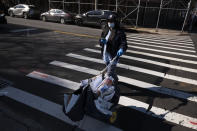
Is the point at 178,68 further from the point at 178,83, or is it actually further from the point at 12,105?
the point at 12,105

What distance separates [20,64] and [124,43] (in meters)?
4.27

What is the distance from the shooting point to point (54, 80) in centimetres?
516

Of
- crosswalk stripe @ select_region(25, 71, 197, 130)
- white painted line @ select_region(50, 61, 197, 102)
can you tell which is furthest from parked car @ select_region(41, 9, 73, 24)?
crosswalk stripe @ select_region(25, 71, 197, 130)

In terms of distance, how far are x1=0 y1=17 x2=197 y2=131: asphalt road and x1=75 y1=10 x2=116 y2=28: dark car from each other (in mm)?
8262

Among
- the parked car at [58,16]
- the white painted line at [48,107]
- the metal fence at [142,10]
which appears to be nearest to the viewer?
the white painted line at [48,107]

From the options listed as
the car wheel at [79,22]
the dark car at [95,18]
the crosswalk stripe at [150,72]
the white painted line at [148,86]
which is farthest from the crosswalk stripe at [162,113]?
the car wheel at [79,22]

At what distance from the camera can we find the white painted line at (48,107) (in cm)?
330

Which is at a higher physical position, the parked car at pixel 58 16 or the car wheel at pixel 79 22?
the parked car at pixel 58 16

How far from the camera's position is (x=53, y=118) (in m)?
3.45

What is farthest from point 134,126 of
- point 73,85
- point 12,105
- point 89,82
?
point 12,105

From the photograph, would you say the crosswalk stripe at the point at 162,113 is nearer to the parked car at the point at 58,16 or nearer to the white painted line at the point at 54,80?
the white painted line at the point at 54,80

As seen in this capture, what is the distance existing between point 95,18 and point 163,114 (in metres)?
15.2

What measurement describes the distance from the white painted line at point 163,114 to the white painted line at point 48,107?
1008 millimetres

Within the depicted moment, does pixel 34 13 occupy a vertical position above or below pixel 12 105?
above
